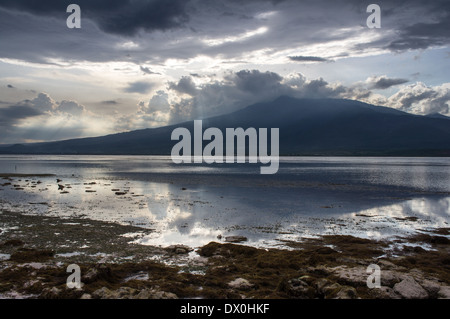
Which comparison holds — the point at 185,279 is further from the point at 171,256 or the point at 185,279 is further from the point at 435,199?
the point at 435,199

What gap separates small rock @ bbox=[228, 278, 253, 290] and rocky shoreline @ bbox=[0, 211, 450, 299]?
4cm

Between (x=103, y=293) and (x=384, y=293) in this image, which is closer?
(x=103, y=293)

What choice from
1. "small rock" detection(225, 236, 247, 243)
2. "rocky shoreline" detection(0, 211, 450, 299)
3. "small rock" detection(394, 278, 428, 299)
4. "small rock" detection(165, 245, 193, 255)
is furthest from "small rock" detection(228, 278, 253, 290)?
"small rock" detection(225, 236, 247, 243)

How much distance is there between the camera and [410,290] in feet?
41.4

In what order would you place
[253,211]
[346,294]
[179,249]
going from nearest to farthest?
[346,294]
[179,249]
[253,211]

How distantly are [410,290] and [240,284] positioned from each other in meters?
6.52

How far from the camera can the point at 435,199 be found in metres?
43.4

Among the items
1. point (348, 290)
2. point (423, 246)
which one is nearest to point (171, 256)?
point (348, 290)

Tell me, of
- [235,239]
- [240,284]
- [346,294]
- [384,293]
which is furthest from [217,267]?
[384,293]

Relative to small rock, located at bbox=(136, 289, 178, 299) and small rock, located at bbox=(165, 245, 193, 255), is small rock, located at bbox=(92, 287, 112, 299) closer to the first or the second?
small rock, located at bbox=(136, 289, 178, 299)

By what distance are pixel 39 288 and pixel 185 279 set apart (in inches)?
230

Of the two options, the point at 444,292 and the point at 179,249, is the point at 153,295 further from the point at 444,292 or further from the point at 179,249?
the point at 444,292

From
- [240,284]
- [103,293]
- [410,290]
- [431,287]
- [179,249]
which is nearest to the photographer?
[103,293]

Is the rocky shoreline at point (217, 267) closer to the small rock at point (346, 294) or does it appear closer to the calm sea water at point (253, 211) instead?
the small rock at point (346, 294)
